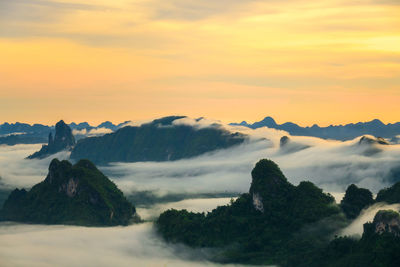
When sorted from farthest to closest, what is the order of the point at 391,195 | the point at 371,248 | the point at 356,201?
the point at 356,201 → the point at 391,195 → the point at 371,248

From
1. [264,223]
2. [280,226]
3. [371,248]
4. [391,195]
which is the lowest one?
[371,248]

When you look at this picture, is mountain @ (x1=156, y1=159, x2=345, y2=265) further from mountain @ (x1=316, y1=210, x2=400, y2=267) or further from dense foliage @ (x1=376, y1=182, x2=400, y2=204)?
dense foliage @ (x1=376, y1=182, x2=400, y2=204)

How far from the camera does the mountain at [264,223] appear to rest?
142m

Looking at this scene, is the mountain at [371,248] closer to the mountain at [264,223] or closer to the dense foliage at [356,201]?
the mountain at [264,223]

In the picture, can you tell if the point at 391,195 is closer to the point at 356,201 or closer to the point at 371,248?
the point at 356,201

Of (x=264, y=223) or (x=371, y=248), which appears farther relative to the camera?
(x=264, y=223)

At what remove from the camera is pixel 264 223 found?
15512 cm

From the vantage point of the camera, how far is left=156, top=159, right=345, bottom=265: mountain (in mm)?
141500

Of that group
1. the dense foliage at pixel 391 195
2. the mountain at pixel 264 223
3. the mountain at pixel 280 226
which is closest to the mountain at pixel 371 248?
the mountain at pixel 280 226

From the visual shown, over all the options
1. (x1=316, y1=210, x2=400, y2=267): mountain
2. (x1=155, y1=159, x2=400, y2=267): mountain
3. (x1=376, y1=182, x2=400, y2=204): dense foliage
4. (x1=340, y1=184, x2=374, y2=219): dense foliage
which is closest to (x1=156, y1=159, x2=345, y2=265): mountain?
(x1=155, y1=159, x2=400, y2=267): mountain

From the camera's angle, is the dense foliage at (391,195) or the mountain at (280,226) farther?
the dense foliage at (391,195)

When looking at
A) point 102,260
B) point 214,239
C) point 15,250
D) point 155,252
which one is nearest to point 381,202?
point 214,239

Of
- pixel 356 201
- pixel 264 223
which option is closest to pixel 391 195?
pixel 356 201

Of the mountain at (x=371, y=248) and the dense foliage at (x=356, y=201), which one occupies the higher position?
the dense foliage at (x=356, y=201)
